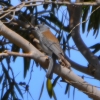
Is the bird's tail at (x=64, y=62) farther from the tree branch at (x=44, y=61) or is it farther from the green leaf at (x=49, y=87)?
the green leaf at (x=49, y=87)

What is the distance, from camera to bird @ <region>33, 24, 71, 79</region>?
6.86 ft

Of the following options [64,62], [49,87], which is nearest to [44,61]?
[64,62]

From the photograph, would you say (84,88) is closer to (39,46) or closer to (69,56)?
(69,56)

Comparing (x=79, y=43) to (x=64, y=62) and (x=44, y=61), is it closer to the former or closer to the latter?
(x=64, y=62)

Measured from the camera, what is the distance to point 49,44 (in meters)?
2.43

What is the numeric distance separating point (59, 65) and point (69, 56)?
0.31 meters

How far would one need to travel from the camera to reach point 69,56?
7.63 feet

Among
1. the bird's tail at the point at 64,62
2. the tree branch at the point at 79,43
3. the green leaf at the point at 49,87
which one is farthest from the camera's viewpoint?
the green leaf at the point at 49,87

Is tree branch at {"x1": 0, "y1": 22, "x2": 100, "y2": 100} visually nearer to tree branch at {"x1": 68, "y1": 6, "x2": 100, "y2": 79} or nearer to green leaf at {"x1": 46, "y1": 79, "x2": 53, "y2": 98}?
tree branch at {"x1": 68, "y1": 6, "x2": 100, "y2": 79}

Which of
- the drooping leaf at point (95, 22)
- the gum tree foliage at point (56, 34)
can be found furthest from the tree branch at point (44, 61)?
the drooping leaf at point (95, 22)

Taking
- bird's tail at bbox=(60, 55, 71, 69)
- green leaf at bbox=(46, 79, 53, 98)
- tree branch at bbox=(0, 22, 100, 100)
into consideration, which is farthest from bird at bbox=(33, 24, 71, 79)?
green leaf at bbox=(46, 79, 53, 98)

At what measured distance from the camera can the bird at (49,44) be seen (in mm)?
2092

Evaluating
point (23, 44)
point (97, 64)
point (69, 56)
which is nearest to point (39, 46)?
point (69, 56)

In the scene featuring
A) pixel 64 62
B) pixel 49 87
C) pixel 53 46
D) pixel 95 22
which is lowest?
pixel 49 87
